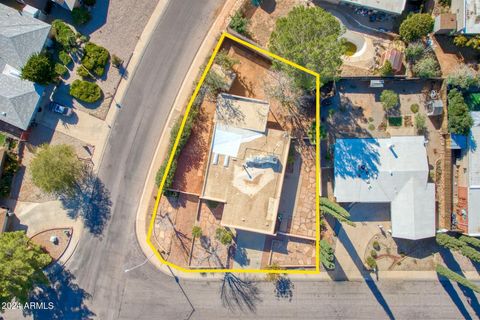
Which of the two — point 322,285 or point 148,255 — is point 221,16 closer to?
point 148,255

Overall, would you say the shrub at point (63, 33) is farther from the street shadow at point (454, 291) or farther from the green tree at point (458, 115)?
the street shadow at point (454, 291)

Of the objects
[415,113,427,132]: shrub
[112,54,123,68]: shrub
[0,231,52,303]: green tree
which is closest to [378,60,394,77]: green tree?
[415,113,427,132]: shrub

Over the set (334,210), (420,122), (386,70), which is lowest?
(334,210)

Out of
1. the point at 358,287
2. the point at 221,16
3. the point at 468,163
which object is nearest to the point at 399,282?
the point at 358,287

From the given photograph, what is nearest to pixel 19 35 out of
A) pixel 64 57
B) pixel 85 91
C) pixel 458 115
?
pixel 64 57

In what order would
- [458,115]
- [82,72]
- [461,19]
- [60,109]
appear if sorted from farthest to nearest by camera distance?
[60,109], [82,72], [458,115], [461,19]

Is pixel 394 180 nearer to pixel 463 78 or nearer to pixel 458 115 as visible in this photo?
pixel 458 115

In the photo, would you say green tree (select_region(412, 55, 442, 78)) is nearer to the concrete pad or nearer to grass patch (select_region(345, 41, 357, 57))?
grass patch (select_region(345, 41, 357, 57))
